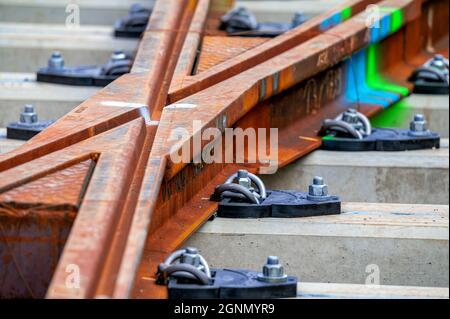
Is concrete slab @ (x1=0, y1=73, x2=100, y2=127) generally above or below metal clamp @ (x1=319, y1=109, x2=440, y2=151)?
above

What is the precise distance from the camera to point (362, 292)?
4613 millimetres

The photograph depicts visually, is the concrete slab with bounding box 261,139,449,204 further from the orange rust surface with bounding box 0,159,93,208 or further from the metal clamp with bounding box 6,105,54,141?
the orange rust surface with bounding box 0,159,93,208

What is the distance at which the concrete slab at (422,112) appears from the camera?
7.89 m

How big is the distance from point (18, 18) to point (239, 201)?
4350 mm

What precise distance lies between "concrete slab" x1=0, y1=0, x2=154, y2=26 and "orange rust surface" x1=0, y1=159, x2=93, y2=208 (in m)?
4.73

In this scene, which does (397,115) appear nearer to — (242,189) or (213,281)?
(242,189)

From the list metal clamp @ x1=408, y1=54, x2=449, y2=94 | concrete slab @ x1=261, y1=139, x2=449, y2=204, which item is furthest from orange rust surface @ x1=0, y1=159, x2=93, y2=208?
metal clamp @ x1=408, y1=54, x2=449, y2=94

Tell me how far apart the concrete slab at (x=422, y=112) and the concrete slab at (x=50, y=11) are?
7.35ft

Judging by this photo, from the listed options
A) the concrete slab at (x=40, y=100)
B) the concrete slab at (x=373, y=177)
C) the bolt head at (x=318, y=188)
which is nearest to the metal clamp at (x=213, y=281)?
the bolt head at (x=318, y=188)

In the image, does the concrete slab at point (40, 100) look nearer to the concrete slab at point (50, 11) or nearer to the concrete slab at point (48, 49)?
the concrete slab at point (48, 49)

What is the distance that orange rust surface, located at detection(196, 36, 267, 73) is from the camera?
6.73 m

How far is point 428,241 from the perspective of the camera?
5.33m

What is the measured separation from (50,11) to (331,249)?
4.56m
